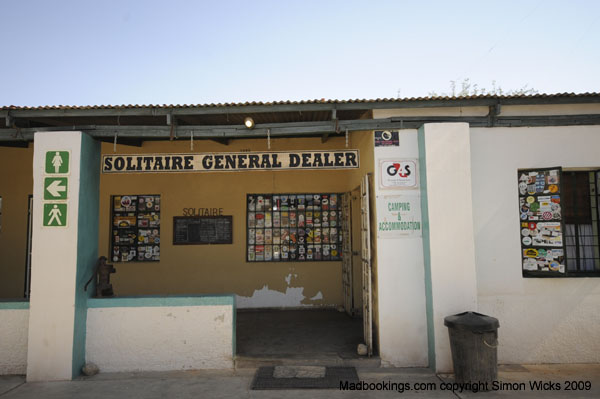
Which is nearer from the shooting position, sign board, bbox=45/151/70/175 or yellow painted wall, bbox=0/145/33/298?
sign board, bbox=45/151/70/175

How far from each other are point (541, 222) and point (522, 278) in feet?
2.88

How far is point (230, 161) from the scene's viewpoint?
6133 millimetres

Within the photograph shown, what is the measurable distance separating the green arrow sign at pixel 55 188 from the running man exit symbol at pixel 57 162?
12 centimetres

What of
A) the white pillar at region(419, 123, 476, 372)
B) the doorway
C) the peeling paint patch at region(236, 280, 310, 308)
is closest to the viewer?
the white pillar at region(419, 123, 476, 372)

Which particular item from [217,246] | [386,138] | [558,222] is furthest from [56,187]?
[558,222]

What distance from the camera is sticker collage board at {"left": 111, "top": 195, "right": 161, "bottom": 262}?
8.88 meters

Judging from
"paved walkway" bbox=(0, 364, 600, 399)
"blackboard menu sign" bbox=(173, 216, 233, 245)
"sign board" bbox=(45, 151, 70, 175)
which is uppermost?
"sign board" bbox=(45, 151, 70, 175)

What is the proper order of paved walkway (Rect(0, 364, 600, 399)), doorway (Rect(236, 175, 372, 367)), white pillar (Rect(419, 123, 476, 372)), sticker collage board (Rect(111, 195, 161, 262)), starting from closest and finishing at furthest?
paved walkway (Rect(0, 364, 600, 399)) < white pillar (Rect(419, 123, 476, 372)) < doorway (Rect(236, 175, 372, 367)) < sticker collage board (Rect(111, 195, 161, 262))

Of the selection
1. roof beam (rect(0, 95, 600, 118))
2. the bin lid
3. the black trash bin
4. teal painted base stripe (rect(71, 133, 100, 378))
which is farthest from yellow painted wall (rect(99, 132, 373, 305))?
the black trash bin

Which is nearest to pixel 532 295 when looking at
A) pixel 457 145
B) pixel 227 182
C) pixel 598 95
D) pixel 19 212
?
pixel 457 145

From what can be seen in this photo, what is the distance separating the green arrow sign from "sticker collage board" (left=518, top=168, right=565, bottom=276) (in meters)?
6.79

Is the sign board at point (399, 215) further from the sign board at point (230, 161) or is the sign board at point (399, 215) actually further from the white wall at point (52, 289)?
the white wall at point (52, 289)

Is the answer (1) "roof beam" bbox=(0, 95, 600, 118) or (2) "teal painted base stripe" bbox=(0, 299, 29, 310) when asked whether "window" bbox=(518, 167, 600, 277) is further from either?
(2) "teal painted base stripe" bbox=(0, 299, 29, 310)

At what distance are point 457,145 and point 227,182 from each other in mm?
5000
